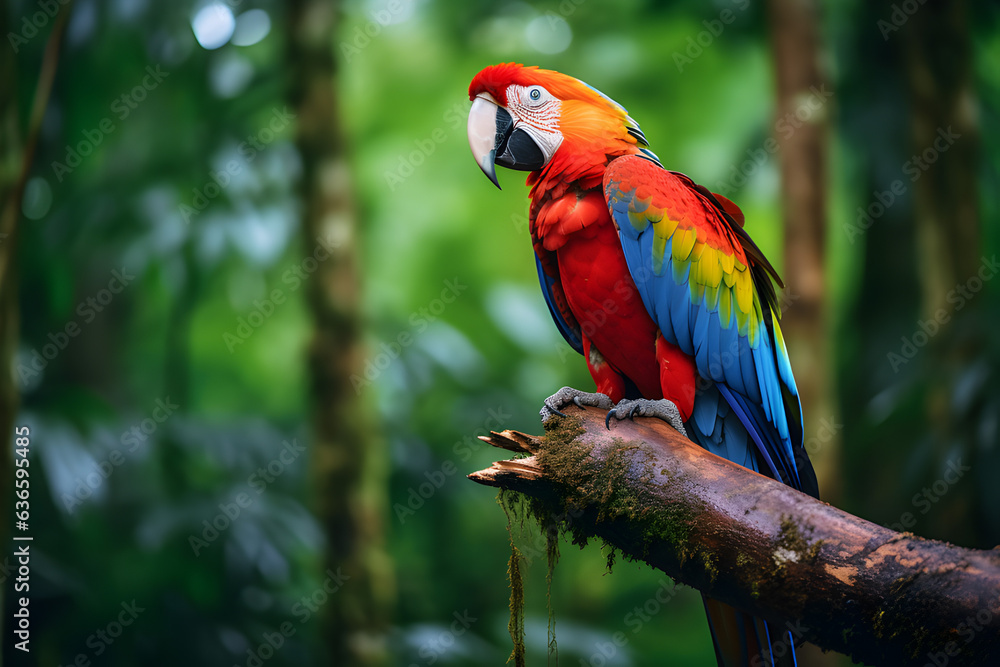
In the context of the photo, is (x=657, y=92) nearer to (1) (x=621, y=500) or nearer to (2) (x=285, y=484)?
(2) (x=285, y=484)

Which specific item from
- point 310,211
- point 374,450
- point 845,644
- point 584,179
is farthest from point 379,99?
point 845,644

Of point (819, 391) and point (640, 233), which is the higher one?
point (640, 233)

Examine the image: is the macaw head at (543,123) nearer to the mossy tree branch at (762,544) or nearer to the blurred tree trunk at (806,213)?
the mossy tree branch at (762,544)

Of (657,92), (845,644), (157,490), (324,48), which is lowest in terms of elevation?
(157,490)

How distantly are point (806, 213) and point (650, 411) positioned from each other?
2361 millimetres

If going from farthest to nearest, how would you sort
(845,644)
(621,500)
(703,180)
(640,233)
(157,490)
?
(703,180) < (157,490) < (640,233) < (621,500) < (845,644)

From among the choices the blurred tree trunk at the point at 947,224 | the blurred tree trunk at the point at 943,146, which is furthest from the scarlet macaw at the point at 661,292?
the blurred tree trunk at the point at 943,146

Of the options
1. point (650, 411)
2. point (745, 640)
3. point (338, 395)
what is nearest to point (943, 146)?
point (650, 411)

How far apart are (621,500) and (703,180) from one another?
11.5 ft

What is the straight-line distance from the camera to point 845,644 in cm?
133

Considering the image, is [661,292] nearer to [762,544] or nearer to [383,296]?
[762,544]

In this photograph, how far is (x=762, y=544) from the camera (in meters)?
1.36

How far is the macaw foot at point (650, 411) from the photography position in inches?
65.5

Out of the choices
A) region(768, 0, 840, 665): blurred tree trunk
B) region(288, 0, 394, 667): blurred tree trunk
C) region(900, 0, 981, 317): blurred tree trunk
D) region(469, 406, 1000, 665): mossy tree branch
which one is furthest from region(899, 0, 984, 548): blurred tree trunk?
region(288, 0, 394, 667): blurred tree trunk
